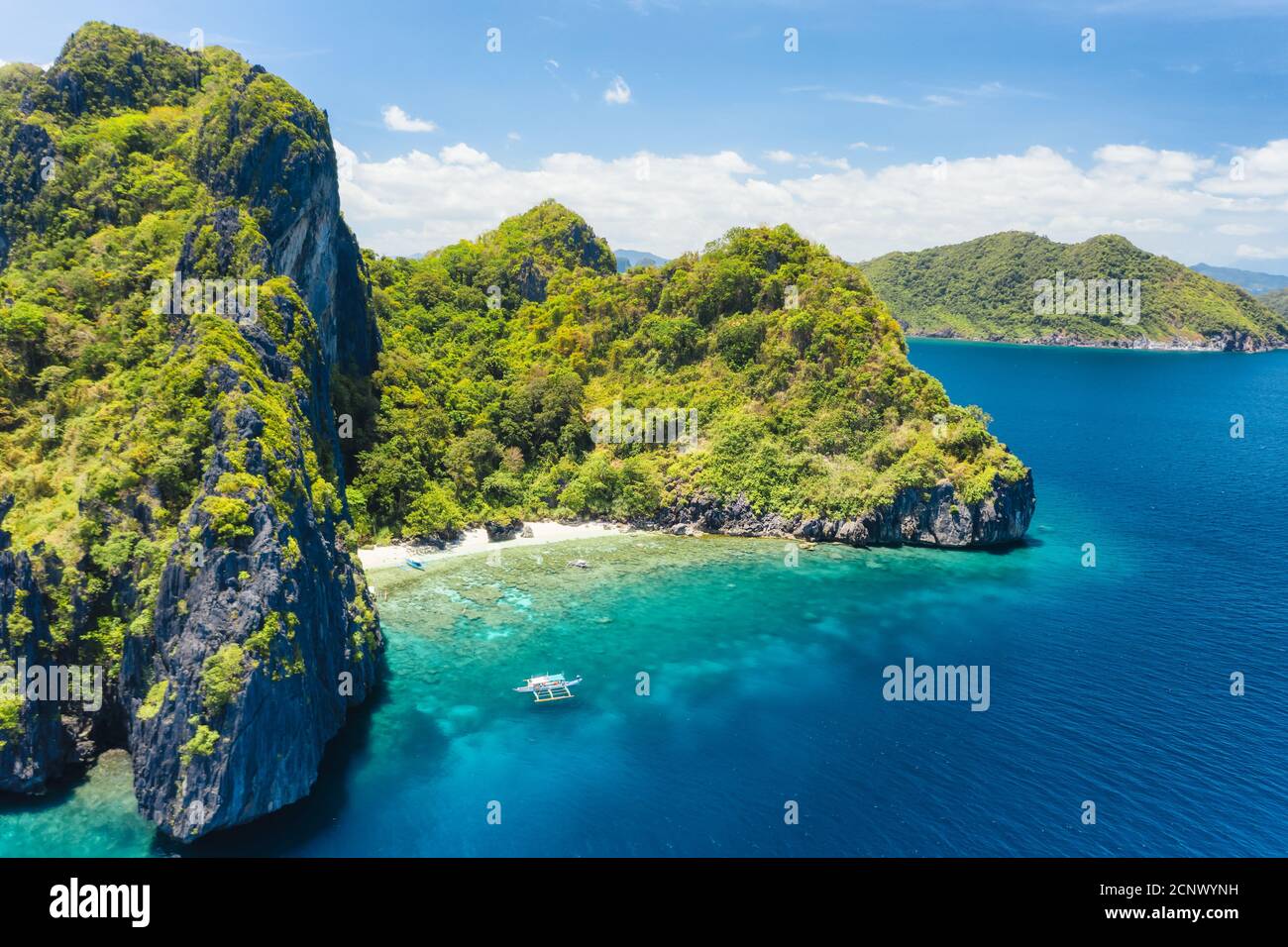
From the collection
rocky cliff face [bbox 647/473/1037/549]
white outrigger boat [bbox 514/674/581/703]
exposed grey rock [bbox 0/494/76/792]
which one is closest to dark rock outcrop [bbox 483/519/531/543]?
rocky cliff face [bbox 647/473/1037/549]

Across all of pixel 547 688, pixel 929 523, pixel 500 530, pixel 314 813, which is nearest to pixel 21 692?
pixel 314 813

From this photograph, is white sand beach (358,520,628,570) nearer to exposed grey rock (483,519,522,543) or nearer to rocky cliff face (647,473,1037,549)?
exposed grey rock (483,519,522,543)

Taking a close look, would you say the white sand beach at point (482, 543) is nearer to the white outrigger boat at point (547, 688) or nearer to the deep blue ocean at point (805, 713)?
the deep blue ocean at point (805, 713)

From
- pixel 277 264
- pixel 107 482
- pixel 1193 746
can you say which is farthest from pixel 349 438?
pixel 1193 746

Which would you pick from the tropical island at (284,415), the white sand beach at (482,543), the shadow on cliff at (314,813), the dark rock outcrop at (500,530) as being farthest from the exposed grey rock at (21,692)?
the dark rock outcrop at (500,530)

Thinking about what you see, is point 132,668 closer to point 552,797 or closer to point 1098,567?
point 552,797
